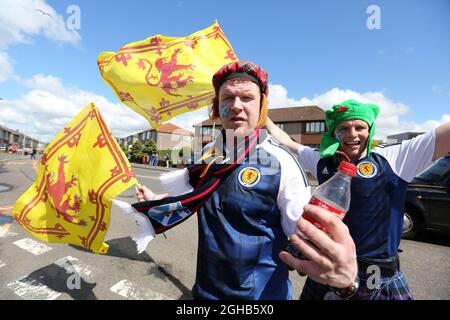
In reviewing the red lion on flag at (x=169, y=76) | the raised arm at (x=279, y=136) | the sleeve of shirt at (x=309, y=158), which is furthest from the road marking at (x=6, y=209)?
the sleeve of shirt at (x=309, y=158)

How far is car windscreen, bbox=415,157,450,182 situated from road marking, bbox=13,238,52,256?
26.7 ft

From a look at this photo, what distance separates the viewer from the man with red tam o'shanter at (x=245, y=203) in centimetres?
127

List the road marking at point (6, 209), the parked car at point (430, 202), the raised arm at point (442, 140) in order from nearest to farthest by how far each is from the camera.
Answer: the raised arm at point (442, 140), the parked car at point (430, 202), the road marking at point (6, 209)

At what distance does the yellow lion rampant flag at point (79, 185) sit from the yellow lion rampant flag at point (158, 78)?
560 millimetres

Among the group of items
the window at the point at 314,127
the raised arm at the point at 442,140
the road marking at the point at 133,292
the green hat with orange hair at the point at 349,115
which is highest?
the window at the point at 314,127

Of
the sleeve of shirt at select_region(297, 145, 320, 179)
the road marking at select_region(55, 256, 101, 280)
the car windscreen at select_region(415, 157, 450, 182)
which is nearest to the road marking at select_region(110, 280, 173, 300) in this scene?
the road marking at select_region(55, 256, 101, 280)

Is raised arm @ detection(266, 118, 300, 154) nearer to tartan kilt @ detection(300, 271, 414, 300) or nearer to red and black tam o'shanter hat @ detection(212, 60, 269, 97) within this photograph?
red and black tam o'shanter hat @ detection(212, 60, 269, 97)

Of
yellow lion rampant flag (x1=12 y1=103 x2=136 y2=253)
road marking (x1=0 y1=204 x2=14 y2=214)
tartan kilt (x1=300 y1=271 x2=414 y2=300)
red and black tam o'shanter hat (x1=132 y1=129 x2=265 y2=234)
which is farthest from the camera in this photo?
road marking (x1=0 y1=204 x2=14 y2=214)

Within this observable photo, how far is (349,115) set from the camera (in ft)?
5.80

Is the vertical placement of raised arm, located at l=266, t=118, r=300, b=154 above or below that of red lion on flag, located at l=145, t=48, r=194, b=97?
below

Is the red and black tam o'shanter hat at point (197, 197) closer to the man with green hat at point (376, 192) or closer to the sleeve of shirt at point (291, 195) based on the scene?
the sleeve of shirt at point (291, 195)

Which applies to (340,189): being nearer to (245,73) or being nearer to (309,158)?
Answer: (245,73)

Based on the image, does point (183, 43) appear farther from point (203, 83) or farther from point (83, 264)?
point (83, 264)

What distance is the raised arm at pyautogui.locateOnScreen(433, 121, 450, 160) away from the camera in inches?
59.1
